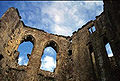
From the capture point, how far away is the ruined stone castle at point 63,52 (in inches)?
293

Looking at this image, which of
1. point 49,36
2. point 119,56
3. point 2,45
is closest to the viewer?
point 119,56

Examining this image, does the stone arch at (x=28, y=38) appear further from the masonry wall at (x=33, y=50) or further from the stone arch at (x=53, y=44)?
the stone arch at (x=53, y=44)

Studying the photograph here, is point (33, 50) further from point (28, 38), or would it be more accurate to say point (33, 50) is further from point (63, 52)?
point (63, 52)

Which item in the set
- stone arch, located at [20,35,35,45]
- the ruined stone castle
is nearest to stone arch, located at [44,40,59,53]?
the ruined stone castle

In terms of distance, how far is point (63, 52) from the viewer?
10.8 meters

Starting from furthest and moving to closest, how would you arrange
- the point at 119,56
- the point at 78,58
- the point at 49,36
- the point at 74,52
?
1. the point at 49,36
2. the point at 74,52
3. the point at 78,58
4. the point at 119,56

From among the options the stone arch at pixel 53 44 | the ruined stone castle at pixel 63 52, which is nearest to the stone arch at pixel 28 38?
the ruined stone castle at pixel 63 52

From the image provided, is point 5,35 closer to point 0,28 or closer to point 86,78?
point 0,28

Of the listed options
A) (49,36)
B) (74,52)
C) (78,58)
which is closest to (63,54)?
(74,52)

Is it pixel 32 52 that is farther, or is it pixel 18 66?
pixel 32 52

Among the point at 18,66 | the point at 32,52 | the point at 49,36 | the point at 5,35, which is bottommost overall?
the point at 18,66

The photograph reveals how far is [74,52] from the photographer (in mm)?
10195

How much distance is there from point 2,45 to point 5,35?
0.87 m

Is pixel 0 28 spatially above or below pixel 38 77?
above
